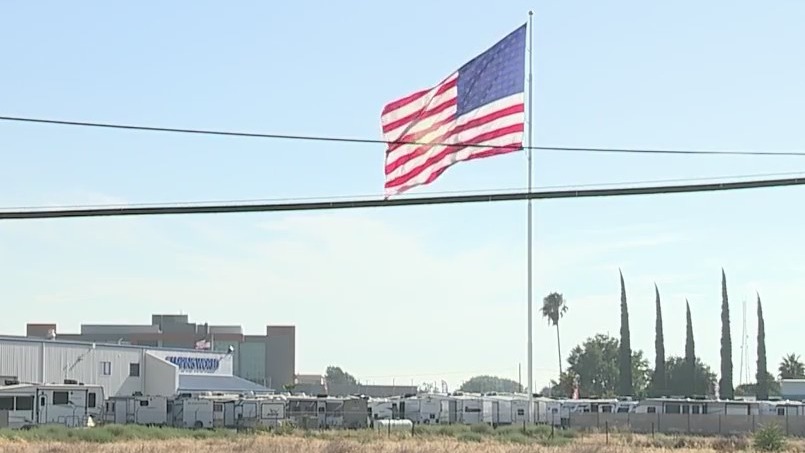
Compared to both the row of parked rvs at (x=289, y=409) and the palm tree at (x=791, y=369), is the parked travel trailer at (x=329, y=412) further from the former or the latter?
the palm tree at (x=791, y=369)

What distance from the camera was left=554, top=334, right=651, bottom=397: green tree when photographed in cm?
16162

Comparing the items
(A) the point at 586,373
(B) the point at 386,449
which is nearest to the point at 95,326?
(A) the point at 586,373

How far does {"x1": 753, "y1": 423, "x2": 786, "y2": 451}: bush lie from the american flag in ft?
81.4

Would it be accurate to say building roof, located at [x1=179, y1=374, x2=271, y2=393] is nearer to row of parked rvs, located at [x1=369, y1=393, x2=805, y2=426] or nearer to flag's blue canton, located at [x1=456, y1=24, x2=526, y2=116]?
row of parked rvs, located at [x1=369, y1=393, x2=805, y2=426]

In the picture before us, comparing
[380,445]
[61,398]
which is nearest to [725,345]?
[61,398]

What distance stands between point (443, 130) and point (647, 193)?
651 cm

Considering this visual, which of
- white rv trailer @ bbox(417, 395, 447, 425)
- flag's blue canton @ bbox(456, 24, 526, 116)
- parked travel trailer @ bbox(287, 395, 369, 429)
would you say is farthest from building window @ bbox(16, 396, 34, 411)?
flag's blue canton @ bbox(456, 24, 526, 116)

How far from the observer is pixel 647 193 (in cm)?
2111

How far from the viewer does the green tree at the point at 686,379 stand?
127 meters

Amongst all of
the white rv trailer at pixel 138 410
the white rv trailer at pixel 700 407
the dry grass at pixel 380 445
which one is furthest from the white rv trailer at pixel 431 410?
the white rv trailer at pixel 138 410

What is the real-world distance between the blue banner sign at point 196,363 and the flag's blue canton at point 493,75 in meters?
75.9

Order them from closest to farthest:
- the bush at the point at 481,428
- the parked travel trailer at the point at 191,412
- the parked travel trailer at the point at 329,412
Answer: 1. the bush at the point at 481,428
2. the parked travel trailer at the point at 329,412
3. the parked travel trailer at the point at 191,412

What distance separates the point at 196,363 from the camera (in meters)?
106

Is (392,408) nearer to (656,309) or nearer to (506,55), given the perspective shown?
(506,55)
